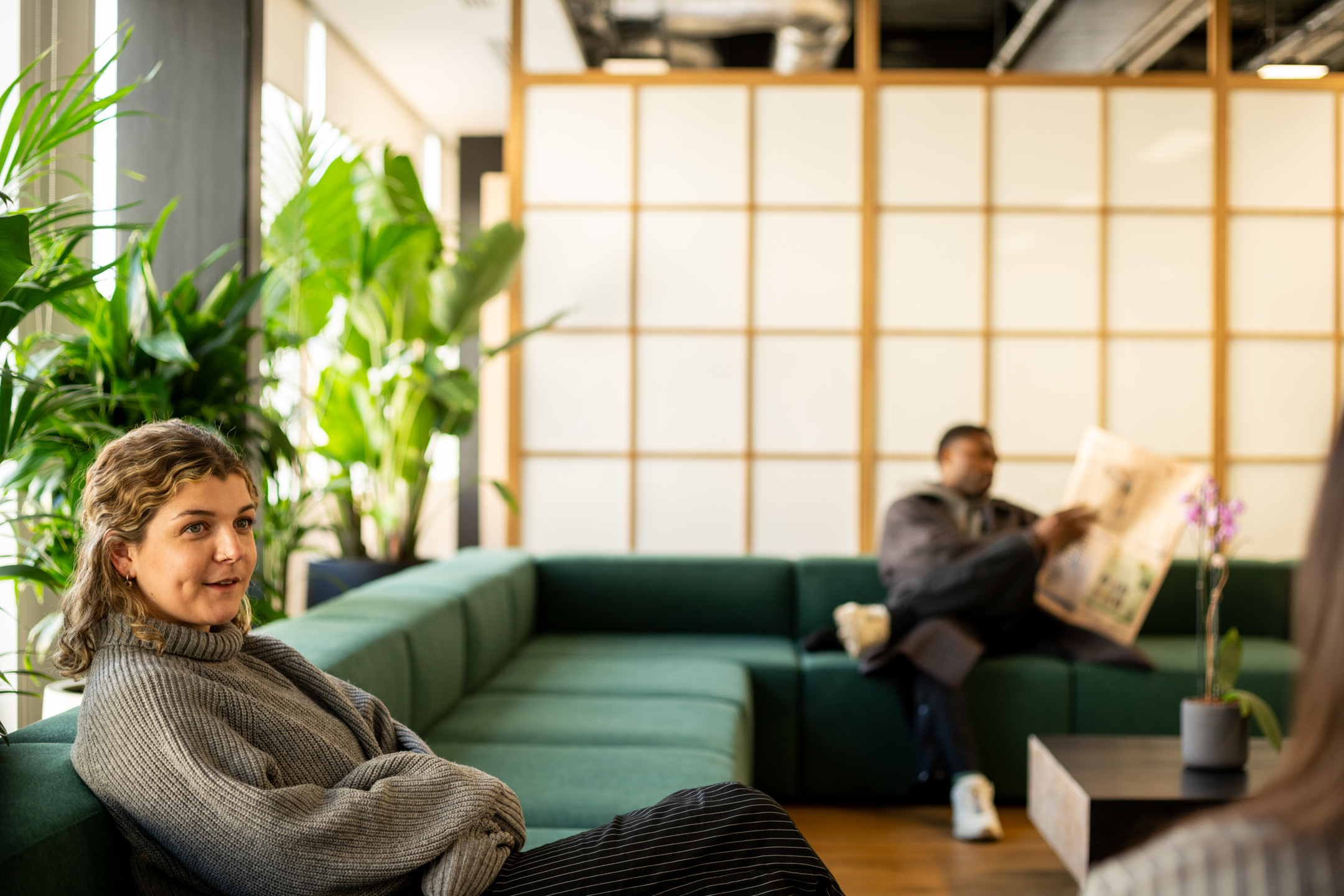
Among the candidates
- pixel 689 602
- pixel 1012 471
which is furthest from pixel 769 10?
pixel 689 602

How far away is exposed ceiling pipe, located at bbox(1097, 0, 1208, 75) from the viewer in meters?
4.29

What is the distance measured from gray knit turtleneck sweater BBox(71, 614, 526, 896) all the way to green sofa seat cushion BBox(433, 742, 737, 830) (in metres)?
0.47

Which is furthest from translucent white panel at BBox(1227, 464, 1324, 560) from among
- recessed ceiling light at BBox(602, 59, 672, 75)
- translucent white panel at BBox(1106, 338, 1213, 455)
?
recessed ceiling light at BBox(602, 59, 672, 75)

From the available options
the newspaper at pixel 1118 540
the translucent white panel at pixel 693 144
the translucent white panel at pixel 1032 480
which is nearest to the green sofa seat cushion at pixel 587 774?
the newspaper at pixel 1118 540

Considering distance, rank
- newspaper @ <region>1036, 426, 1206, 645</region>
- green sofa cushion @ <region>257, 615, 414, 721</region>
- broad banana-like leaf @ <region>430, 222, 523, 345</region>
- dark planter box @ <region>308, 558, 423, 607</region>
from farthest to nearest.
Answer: broad banana-like leaf @ <region>430, 222, 523, 345</region>, dark planter box @ <region>308, 558, 423, 607</region>, newspaper @ <region>1036, 426, 1206, 645</region>, green sofa cushion @ <region>257, 615, 414, 721</region>

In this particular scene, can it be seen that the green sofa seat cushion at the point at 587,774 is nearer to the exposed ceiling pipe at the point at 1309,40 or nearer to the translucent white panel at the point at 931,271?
the translucent white panel at the point at 931,271

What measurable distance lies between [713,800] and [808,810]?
159cm

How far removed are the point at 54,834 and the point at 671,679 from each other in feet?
5.80

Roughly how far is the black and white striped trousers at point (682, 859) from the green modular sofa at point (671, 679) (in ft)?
1.30

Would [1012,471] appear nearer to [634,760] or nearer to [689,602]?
[689,602]

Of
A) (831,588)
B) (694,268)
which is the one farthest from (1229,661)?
(694,268)

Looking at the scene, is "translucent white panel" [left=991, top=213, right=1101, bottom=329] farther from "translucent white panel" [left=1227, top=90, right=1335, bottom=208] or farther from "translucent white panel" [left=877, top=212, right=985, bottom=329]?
"translucent white panel" [left=1227, top=90, right=1335, bottom=208]

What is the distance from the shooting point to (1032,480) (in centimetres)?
406

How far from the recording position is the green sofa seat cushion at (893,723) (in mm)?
2846
